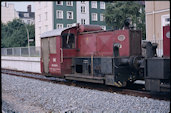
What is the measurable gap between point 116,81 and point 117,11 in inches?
834

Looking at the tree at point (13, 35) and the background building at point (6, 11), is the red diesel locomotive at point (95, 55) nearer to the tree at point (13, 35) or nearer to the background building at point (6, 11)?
the background building at point (6, 11)

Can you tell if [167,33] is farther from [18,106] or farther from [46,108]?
[18,106]

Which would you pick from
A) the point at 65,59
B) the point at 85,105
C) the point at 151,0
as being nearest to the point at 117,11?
the point at 151,0

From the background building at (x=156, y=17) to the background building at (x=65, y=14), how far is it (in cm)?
1335

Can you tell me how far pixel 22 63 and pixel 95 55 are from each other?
1307 cm

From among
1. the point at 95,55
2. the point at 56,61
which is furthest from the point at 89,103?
the point at 56,61

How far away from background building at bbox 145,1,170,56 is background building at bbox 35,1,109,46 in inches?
526

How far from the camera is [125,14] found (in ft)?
88.7

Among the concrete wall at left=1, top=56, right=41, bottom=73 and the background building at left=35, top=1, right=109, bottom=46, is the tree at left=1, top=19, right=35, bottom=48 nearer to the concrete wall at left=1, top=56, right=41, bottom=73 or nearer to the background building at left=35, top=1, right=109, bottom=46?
the background building at left=35, top=1, right=109, bottom=46

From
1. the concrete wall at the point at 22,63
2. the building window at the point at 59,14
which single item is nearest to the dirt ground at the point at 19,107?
the concrete wall at the point at 22,63

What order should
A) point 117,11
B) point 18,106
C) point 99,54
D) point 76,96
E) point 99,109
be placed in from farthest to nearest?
point 117,11
point 99,54
point 76,96
point 18,106
point 99,109

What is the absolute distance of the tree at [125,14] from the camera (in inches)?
1016

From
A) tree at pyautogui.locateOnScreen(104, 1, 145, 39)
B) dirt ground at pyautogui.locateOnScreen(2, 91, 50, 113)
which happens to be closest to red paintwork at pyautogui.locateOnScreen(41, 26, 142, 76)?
dirt ground at pyautogui.locateOnScreen(2, 91, 50, 113)

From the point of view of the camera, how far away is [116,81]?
8.07 meters
